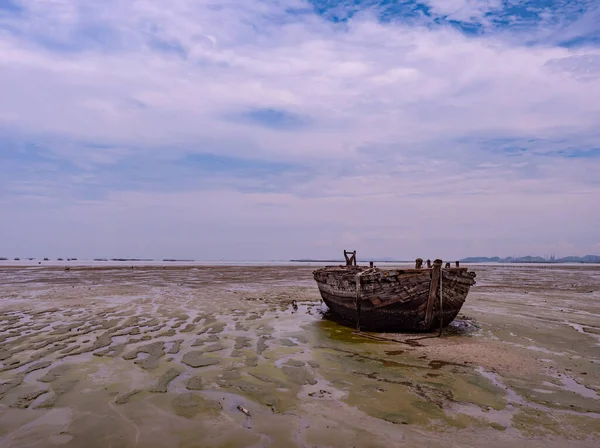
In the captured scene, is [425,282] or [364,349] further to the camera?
[425,282]

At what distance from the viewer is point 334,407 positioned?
661 cm

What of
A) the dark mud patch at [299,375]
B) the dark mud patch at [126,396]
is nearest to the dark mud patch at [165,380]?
the dark mud patch at [126,396]

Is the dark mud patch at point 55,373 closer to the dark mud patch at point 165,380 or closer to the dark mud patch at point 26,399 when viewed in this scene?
the dark mud patch at point 26,399

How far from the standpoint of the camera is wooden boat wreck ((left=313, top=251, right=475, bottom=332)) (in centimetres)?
1251

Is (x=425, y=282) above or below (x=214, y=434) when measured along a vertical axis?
above

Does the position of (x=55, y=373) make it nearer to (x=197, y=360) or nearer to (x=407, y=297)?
(x=197, y=360)

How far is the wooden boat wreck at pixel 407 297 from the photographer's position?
12.5 m

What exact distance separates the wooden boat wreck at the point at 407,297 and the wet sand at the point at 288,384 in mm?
667

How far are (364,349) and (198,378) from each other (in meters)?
4.76

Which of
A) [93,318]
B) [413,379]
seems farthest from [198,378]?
[93,318]

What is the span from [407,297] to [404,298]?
0.10 meters

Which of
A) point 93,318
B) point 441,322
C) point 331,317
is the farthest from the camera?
point 331,317

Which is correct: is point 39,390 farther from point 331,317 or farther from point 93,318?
point 331,317

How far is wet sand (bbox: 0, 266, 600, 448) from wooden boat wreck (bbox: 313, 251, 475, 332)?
2.19ft
